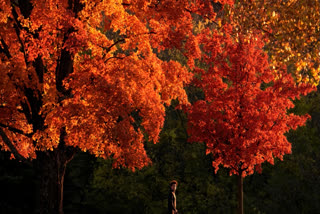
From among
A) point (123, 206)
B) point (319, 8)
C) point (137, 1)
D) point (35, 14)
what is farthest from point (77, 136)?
point (123, 206)

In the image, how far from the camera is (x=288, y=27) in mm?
8664

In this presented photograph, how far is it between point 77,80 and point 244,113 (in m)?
6.90

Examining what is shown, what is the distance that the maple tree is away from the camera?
8461mm

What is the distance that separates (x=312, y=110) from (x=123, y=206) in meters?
11.9

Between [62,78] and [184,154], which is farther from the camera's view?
[184,154]

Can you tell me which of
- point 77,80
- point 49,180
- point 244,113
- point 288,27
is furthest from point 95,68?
point 244,113

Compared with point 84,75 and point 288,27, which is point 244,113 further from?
point 288,27

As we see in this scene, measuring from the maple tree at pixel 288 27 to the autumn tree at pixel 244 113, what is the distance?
6679 millimetres

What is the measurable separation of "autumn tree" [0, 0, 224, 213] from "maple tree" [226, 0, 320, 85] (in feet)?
13.1

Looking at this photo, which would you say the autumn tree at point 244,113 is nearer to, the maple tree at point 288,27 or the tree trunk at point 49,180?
the tree trunk at point 49,180

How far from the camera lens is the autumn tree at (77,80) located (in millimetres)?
11367

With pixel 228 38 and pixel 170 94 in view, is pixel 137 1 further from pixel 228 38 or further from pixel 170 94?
pixel 228 38

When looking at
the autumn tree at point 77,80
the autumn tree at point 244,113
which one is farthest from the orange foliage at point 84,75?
the autumn tree at point 244,113

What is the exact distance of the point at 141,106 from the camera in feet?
41.7
